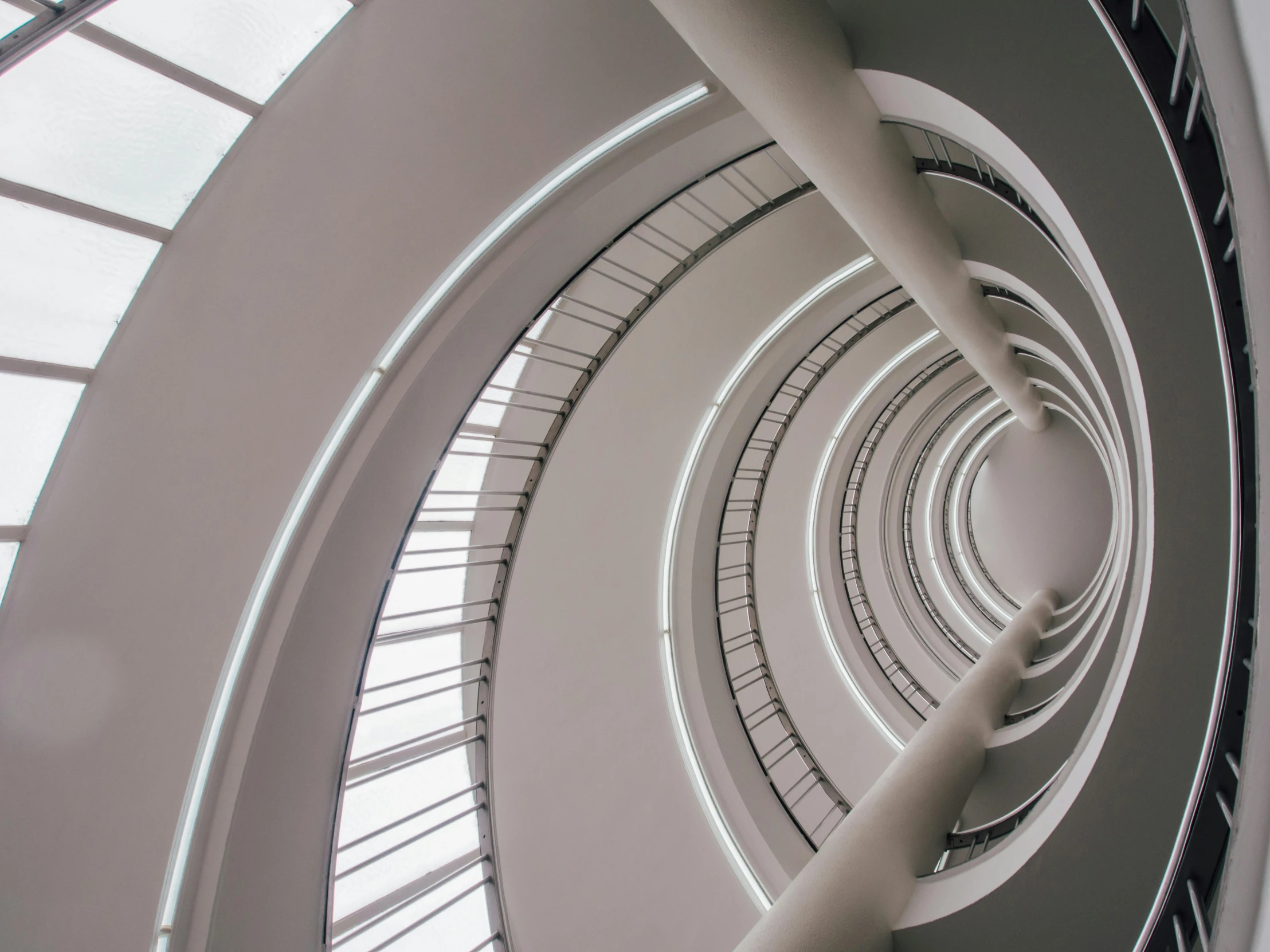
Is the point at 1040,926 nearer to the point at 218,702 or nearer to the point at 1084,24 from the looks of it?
the point at 1084,24

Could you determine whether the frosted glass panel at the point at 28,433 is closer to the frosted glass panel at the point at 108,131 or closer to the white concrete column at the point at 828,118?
the frosted glass panel at the point at 108,131

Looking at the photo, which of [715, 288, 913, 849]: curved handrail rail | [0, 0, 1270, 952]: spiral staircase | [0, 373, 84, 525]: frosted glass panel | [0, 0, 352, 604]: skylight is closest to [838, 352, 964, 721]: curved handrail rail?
[0, 0, 1270, 952]: spiral staircase

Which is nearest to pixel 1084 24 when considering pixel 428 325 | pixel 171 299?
pixel 428 325

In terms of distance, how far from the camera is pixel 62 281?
5.11 m

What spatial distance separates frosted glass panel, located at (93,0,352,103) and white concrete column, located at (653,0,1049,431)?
2839 millimetres

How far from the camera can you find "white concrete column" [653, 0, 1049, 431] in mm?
4230

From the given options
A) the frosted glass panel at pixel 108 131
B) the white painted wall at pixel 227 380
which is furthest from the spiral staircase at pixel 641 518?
the frosted glass panel at pixel 108 131

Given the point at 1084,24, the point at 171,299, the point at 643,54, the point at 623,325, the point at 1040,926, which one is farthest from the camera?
the point at 623,325

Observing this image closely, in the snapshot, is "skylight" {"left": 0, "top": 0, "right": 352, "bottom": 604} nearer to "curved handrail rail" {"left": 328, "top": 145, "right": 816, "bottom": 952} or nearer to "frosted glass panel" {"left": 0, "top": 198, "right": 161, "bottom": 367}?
"frosted glass panel" {"left": 0, "top": 198, "right": 161, "bottom": 367}

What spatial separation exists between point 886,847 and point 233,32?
27.4 feet

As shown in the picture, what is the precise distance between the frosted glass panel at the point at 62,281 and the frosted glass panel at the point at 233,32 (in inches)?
52.1

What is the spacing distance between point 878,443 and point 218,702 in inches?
597

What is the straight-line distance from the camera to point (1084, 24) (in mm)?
3447

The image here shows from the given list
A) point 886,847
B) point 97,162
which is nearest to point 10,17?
point 97,162
